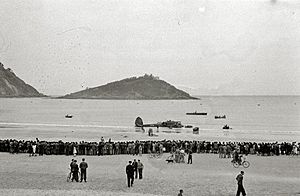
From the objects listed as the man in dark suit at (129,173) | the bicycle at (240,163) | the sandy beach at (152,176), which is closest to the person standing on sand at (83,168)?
the sandy beach at (152,176)

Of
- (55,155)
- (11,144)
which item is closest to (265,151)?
(55,155)

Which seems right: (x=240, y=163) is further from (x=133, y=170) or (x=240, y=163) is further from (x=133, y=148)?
(x=133, y=170)

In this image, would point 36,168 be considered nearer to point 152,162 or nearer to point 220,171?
point 152,162

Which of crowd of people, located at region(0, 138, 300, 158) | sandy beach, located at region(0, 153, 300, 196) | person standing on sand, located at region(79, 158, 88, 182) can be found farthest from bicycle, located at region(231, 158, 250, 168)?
person standing on sand, located at region(79, 158, 88, 182)

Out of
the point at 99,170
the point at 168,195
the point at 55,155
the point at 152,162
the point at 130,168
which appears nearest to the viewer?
the point at 168,195

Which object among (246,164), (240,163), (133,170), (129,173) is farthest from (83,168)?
(246,164)

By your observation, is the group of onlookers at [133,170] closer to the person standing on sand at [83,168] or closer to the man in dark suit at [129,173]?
the man in dark suit at [129,173]

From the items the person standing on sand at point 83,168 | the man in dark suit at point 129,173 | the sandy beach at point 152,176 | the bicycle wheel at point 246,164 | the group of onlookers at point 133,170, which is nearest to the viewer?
the sandy beach at point 152,176

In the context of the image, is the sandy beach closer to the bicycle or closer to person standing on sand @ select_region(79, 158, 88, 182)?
the bicycle
